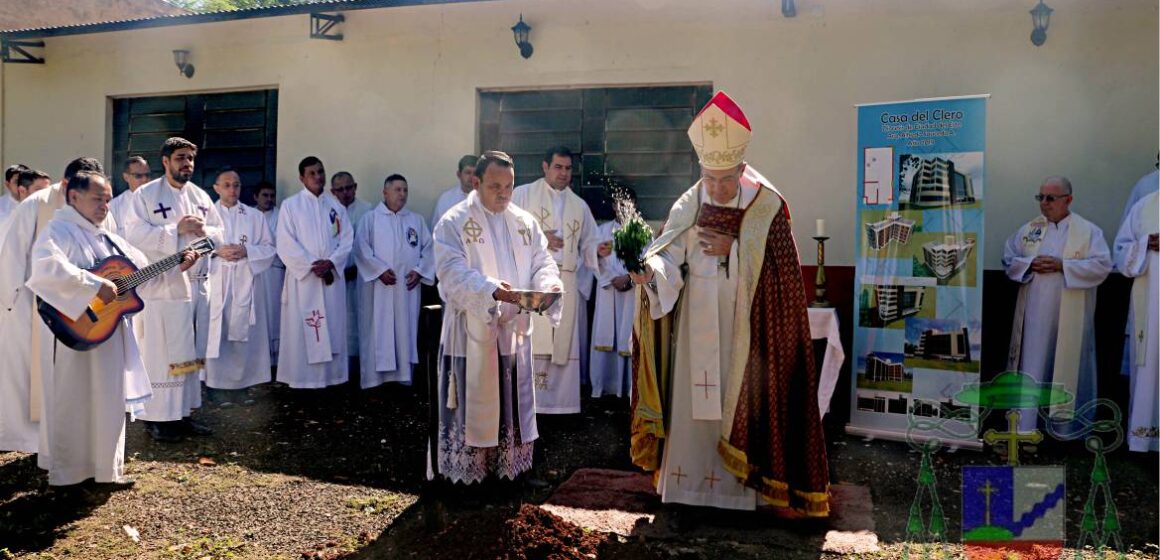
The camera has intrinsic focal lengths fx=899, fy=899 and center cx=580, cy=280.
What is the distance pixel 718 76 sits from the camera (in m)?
9.05

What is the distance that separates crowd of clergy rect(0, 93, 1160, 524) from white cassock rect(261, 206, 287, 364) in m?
0.52

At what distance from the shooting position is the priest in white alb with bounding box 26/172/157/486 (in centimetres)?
544

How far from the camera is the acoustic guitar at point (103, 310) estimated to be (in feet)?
17.4

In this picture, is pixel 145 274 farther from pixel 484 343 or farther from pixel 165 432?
pixel 484 343

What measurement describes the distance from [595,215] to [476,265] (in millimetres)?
4259

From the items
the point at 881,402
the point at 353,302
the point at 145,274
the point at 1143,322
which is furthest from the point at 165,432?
the point at 1143,322

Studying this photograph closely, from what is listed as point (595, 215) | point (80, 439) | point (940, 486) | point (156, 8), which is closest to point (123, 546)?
point (80, 439)

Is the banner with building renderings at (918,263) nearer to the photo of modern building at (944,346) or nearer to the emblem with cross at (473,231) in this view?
the photo of modern building at (944,346)

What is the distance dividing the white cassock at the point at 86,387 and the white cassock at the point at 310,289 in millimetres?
3194

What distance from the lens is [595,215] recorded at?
31.5 ft

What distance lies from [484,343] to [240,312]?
454cm

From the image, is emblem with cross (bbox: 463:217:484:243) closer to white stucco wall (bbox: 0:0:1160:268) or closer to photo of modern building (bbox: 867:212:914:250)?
photo of modern building (bbox: 867:212:914:250)

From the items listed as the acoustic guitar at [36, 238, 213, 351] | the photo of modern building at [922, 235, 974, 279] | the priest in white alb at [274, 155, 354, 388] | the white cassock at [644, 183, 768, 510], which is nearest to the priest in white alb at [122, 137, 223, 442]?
the acoustic guitar at [36, 238, 213, 351]

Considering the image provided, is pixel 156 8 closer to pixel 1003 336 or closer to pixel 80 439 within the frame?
pixel 80 439
